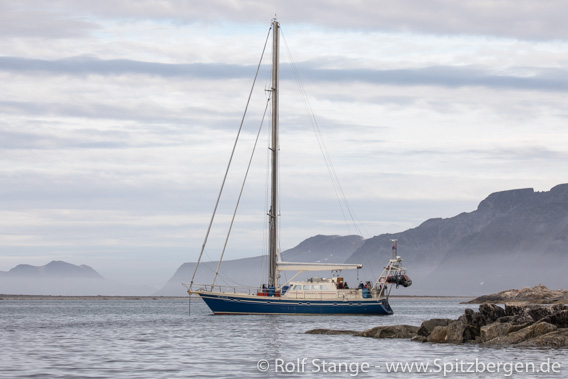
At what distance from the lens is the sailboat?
2990 inches

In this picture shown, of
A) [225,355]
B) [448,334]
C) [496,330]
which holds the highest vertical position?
[496,330]

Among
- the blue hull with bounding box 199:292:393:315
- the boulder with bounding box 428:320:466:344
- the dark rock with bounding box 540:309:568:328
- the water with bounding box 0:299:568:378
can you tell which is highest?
the blue hull with bounding box 199:292:393:315

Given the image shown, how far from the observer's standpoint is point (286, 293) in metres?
76.6

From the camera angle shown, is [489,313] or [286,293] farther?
[286,293]

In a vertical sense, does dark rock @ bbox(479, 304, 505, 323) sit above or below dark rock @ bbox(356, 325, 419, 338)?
above

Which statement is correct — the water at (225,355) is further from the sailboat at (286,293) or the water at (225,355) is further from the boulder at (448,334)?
the sailboat at (286,293)

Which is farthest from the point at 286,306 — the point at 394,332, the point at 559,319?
the point at 559,319

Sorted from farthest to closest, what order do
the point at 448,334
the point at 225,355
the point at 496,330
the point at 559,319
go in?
the point at 559,319, the point at 448,334, the point at 496,330, the point at 225,355

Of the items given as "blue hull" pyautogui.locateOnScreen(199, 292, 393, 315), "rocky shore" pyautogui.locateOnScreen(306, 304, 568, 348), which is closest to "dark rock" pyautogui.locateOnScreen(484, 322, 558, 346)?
"rocky shore" pyautogui.locateOnScreen(306, 304, 568, 348)

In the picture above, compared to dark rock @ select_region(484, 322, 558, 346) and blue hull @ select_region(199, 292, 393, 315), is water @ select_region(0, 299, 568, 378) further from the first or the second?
blue hull @ select_region(199, 292, 393, 315)

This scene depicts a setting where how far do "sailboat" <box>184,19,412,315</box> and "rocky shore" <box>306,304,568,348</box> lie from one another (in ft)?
77.4

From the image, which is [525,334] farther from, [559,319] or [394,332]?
[394,332]

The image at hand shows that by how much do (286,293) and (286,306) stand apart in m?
1.45

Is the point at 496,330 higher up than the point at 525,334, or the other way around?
the point at 496,330
